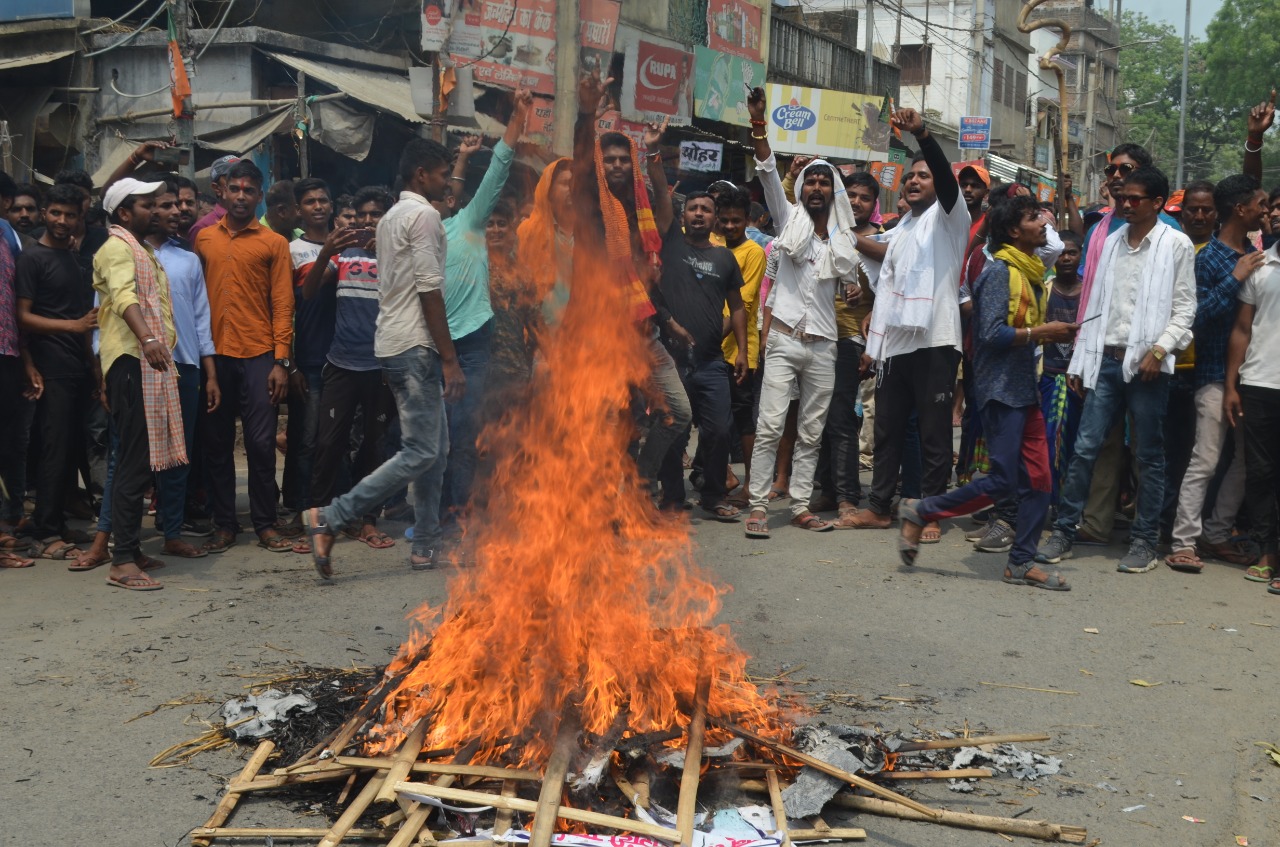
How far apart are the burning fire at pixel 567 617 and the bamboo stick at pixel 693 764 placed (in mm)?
62

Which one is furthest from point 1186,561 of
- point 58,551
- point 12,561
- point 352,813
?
point 12,561

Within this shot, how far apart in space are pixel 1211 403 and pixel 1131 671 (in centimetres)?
266

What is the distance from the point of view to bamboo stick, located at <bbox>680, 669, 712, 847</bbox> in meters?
3.35

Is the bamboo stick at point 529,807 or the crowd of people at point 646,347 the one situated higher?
the crowd of people at point 646,347

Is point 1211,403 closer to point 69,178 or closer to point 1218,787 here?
point 1218,787

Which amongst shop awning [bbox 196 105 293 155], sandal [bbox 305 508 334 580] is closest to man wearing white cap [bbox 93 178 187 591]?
sandal [bbox 305 508 334 580]

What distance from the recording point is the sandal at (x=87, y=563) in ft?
21.9

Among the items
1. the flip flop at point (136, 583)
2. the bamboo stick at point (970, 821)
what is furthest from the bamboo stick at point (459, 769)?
the flip flop at point (136, 583)

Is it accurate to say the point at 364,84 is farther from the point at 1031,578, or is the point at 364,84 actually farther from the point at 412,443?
the point at 1031,578

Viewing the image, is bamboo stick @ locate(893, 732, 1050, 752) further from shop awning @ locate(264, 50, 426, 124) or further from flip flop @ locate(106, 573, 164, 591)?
shop awning @ locate(264, 50, 426, 124)

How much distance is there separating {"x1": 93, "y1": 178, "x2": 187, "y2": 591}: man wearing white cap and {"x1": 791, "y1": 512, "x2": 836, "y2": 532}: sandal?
406 cm

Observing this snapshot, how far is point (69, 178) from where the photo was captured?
26.8ft

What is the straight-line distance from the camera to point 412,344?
6598 mm

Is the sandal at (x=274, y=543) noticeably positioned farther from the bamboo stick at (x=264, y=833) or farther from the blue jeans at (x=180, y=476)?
the bamboo stick at (x=264, y=833)
